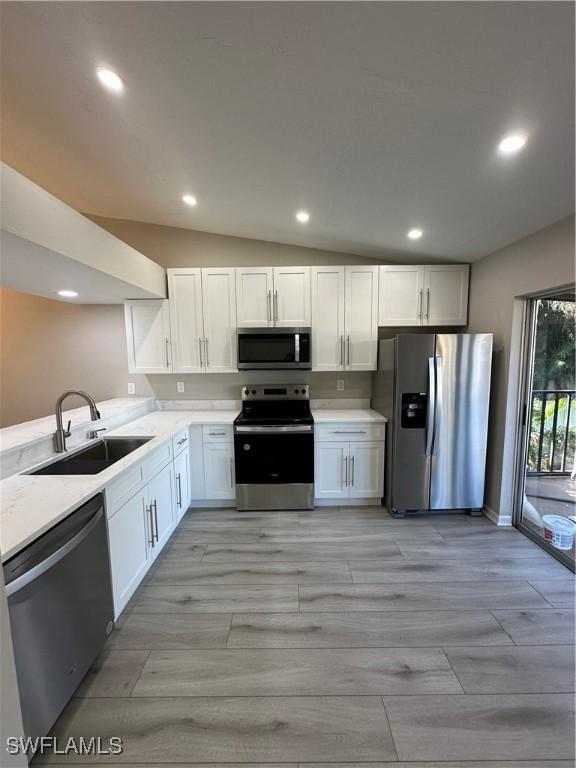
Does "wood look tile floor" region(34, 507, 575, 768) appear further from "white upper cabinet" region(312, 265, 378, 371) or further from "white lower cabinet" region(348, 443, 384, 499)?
"white upper cabinet" region(312, 265, 378, 371)

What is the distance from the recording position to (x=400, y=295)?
3.28 metres

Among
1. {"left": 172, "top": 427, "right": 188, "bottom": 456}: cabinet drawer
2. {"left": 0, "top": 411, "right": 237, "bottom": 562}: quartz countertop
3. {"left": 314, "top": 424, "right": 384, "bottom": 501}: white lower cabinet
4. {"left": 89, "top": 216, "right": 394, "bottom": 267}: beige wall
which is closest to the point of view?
{"left": 0, "top": 411, "right": 237, "bottom": 562}: quartz countertop

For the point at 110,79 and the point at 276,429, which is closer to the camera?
the point at 110,79

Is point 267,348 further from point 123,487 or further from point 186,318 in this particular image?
point 123,487

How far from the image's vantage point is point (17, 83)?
5.26ft

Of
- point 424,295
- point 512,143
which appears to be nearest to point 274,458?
point 424,295

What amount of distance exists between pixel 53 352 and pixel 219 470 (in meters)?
→ 2.38

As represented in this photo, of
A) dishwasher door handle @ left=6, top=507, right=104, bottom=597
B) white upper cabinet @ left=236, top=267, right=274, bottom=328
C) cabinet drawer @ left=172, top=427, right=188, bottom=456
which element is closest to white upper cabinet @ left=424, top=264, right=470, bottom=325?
white upper cabinet @ left=236, top=267, right=274, bottom=328

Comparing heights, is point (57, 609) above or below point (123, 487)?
below

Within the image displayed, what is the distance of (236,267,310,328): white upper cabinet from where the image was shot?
3238mm

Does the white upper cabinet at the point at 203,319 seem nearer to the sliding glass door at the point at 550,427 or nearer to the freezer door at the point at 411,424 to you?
the freezer door at the point at 411,424

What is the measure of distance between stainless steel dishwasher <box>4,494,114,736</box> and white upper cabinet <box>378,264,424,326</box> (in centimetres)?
295

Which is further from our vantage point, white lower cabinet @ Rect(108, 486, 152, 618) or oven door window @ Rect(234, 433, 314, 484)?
oven door window @ Rect(234, 433, 314, 484)

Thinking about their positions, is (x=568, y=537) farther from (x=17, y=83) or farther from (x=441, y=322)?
(x=17, y=83)
